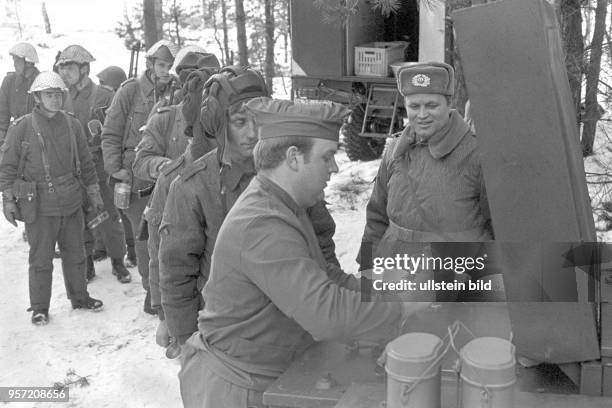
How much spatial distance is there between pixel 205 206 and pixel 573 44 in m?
2.53

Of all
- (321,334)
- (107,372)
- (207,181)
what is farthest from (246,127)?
(107,372)

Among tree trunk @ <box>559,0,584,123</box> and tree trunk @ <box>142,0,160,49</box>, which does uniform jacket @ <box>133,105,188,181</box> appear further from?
tree trunk @ <box>142,0,160,49</box>

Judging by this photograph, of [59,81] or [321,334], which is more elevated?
[59,81]

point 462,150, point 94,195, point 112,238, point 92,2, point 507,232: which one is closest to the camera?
point 507,232

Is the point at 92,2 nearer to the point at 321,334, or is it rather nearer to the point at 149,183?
the point at 149,183

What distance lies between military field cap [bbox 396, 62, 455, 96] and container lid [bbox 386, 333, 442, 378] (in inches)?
74.7

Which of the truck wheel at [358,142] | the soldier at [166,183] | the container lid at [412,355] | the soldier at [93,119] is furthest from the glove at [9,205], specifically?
the truck wheel at [358,142]

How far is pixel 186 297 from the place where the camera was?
3.30 meters

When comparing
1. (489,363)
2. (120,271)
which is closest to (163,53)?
(120,271)

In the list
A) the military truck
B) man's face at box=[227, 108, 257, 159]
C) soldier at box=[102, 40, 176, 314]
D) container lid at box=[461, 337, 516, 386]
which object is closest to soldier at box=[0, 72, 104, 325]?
soldier at box=[102, 40, 176, 314]

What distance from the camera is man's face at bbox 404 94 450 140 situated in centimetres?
357

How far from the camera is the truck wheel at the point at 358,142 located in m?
11.1

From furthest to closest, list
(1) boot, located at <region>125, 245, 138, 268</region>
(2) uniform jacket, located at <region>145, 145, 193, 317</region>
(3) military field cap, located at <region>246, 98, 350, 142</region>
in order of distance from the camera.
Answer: (1) boot, located at <region>125, 245, 138, 268</region> → (2) uniform jacket, located at <region>145, 145, 193, 317</region> → (3) military field cap, located at <region>246, 98, 350, 142</region>

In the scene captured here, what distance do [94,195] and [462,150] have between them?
390 cm
